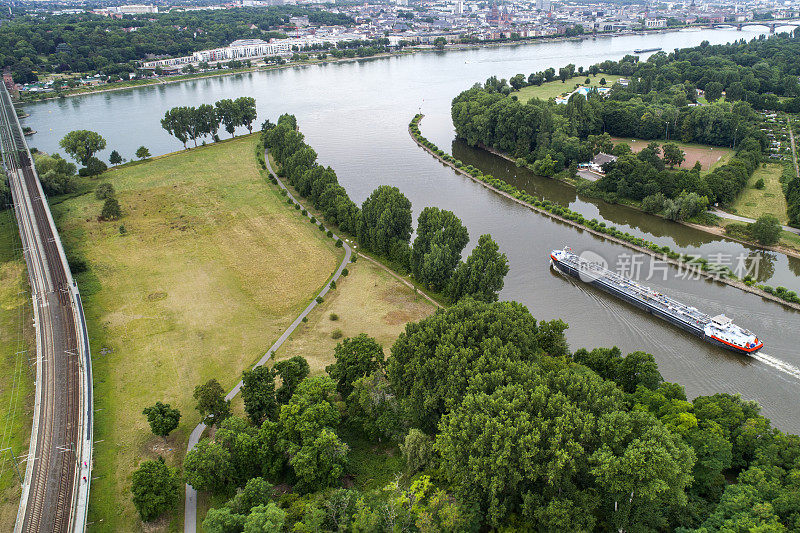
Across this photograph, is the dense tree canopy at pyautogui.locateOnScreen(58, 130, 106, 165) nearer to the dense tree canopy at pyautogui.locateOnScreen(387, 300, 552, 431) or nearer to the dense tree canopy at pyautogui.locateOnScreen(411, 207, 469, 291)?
the dense tree canopy at pyautogui.locateOnScreen(411, 207, 469, 291)

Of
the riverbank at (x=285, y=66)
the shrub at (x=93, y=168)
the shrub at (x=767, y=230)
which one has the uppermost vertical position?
the riverbank at (x=285, y=66)

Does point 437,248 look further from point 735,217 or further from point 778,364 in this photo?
point 735,217

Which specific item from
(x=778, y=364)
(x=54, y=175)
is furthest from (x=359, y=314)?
(x=54, y=175)

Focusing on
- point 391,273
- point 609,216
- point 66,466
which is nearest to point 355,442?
point 66,466

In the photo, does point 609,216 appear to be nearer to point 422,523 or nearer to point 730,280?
point 730,280

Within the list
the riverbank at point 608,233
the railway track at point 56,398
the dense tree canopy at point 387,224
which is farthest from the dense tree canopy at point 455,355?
the riverbank at point 608,233

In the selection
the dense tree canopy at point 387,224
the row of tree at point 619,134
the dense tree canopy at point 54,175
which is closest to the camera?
the dense tree canopy at point 387,224

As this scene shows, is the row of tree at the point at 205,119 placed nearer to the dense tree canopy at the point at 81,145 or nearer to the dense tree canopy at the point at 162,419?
the dense tree canopy at the point at 81,145
